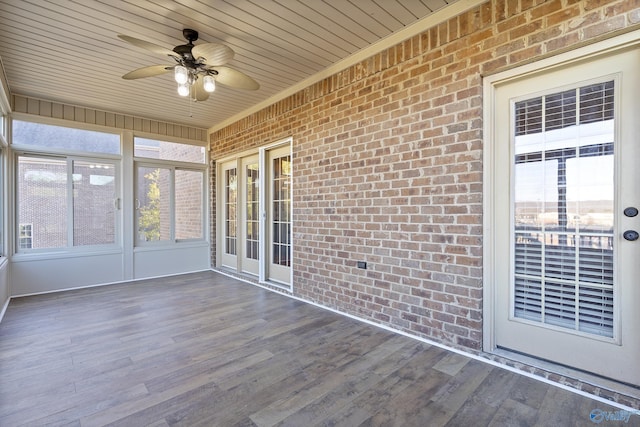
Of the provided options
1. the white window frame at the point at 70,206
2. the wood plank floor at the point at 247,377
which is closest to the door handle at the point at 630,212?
the wood plank floor at the point at 247,377

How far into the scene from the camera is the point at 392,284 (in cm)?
290

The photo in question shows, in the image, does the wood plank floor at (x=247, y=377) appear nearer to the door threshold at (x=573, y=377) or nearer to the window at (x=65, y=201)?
the door threshold at (x=573, y=377)

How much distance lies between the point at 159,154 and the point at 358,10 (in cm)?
438

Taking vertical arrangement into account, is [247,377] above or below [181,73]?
below

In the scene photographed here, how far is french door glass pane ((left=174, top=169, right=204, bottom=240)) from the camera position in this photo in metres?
5.65

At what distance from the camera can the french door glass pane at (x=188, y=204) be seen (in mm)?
5648

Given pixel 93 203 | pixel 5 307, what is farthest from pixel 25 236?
pixel 5 307

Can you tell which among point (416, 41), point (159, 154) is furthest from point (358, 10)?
point (159, 154)

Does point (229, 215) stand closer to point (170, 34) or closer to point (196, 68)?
point (196, 68)

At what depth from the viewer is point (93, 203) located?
15.6ft

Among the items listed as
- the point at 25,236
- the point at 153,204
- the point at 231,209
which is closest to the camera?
the point at 25,236

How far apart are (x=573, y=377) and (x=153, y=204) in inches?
230

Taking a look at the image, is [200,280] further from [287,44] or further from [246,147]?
[287,44]

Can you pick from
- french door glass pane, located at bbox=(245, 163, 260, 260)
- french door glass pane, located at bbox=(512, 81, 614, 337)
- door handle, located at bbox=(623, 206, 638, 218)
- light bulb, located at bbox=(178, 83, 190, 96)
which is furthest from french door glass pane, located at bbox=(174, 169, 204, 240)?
door handle, located at bbox=(623, 206, 638, 218)
